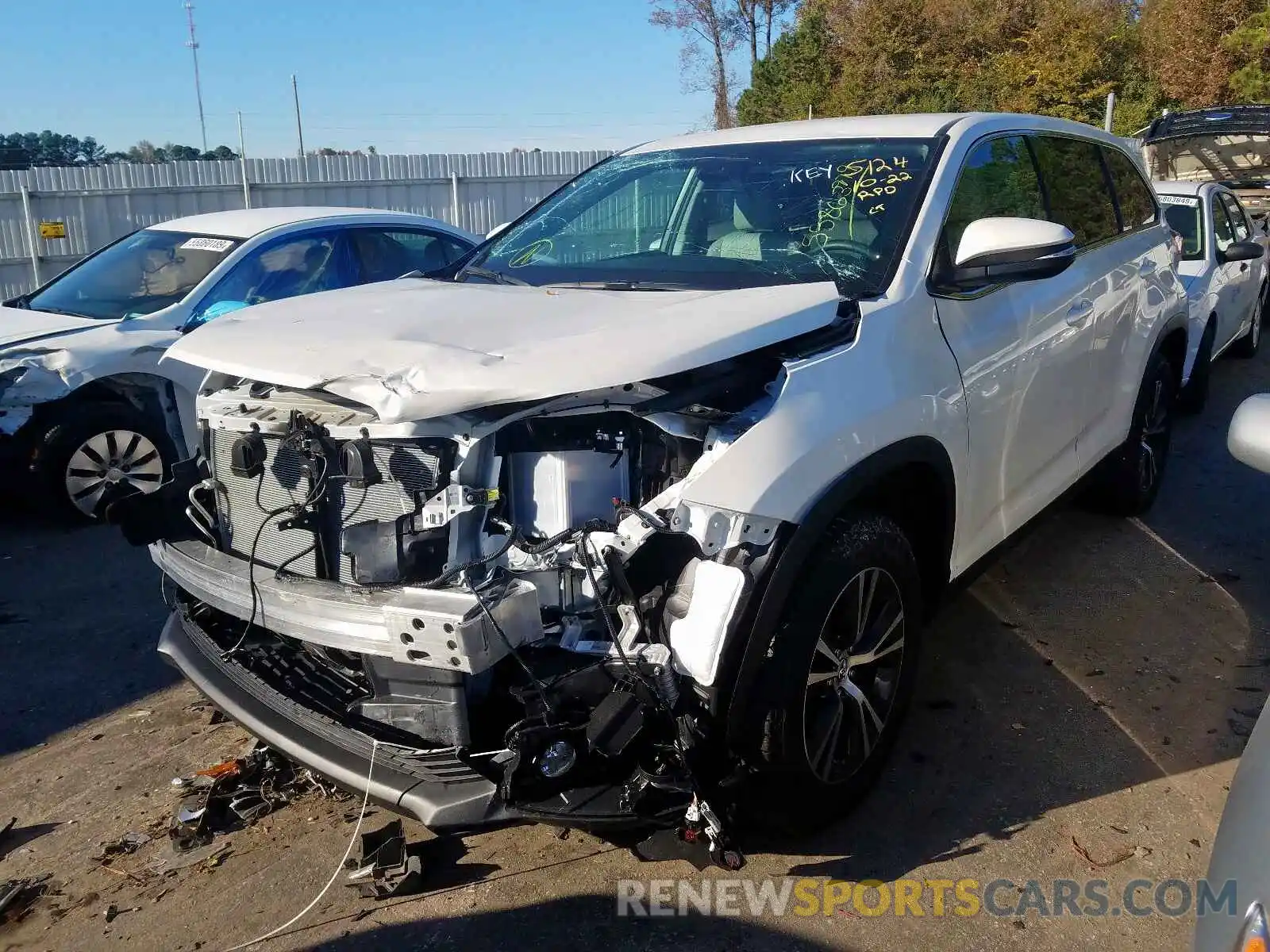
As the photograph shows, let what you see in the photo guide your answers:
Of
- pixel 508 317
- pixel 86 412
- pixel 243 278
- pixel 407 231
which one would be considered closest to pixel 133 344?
pixel 86 412

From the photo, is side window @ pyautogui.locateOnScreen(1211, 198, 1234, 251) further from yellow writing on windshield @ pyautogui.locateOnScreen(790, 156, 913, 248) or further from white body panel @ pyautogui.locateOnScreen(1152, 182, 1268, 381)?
yellow writing on windshield @ pyautogui.locateOnScreen(790, 156, 913, 248)

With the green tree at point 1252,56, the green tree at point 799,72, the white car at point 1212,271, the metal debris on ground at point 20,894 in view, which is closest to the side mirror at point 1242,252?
the white car at point 1212,271

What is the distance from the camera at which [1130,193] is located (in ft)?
16.4

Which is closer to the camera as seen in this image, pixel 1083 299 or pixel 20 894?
pixel 20 894

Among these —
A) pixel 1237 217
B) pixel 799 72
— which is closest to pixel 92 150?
pixel 799 72

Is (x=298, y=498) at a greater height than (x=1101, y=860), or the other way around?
(x=298, y=498)

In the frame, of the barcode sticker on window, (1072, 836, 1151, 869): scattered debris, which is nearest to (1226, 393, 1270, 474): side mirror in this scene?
(1072, 836, 1151, 869): scattered debris

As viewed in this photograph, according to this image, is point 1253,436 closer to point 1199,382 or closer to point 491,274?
point 491,274

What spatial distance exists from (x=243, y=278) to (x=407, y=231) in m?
1.35

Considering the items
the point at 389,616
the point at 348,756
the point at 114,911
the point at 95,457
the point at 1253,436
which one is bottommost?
the point at 114,911

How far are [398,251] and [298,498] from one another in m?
4.88

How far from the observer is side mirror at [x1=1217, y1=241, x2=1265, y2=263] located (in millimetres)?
7117

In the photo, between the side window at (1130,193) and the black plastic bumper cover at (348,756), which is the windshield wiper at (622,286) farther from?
the side window at (1130,193)

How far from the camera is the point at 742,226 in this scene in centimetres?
358
